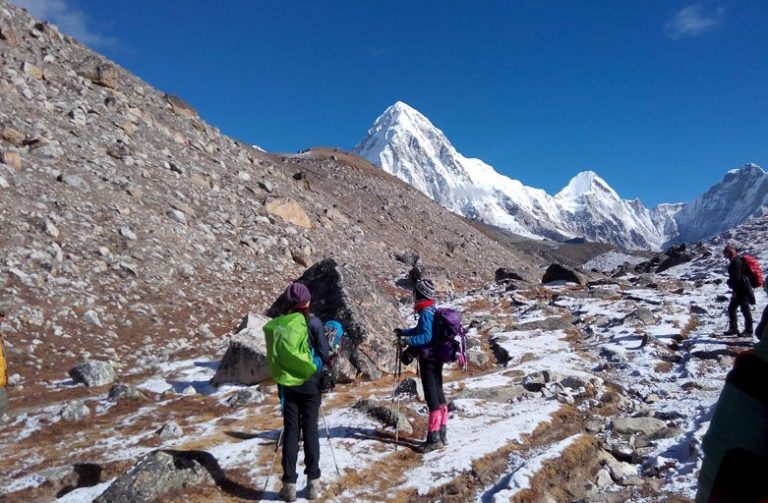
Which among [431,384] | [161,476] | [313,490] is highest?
[431,384]

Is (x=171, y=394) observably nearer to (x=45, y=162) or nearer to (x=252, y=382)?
(x=252, y=382)

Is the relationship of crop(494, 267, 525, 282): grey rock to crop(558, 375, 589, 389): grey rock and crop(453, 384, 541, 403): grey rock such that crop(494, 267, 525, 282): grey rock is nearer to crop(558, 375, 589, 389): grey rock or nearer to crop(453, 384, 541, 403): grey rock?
crop(558, 375, 589, 389): grey rock

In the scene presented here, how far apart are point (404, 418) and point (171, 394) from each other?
5433 mm

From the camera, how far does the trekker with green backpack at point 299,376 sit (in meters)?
6.01

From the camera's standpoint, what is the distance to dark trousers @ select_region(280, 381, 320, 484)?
19.4ft

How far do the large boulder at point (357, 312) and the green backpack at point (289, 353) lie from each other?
4316 millimetres

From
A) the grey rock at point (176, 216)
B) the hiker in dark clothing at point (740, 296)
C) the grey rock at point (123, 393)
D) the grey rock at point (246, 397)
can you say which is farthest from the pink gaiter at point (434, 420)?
the grey rock at point (176, 216)

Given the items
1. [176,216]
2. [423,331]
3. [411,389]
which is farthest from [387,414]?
[176,216]

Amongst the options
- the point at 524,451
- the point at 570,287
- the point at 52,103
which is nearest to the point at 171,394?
the point at 524,451

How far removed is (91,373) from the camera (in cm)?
1130

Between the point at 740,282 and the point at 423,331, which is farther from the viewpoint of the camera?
the point at 740,282

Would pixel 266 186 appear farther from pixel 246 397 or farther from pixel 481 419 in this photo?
pixel 481 419

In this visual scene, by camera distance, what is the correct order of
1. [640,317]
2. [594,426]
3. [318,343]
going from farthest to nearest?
[640,317], [594,426], [318,343]

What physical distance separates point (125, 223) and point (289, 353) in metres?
14.7
